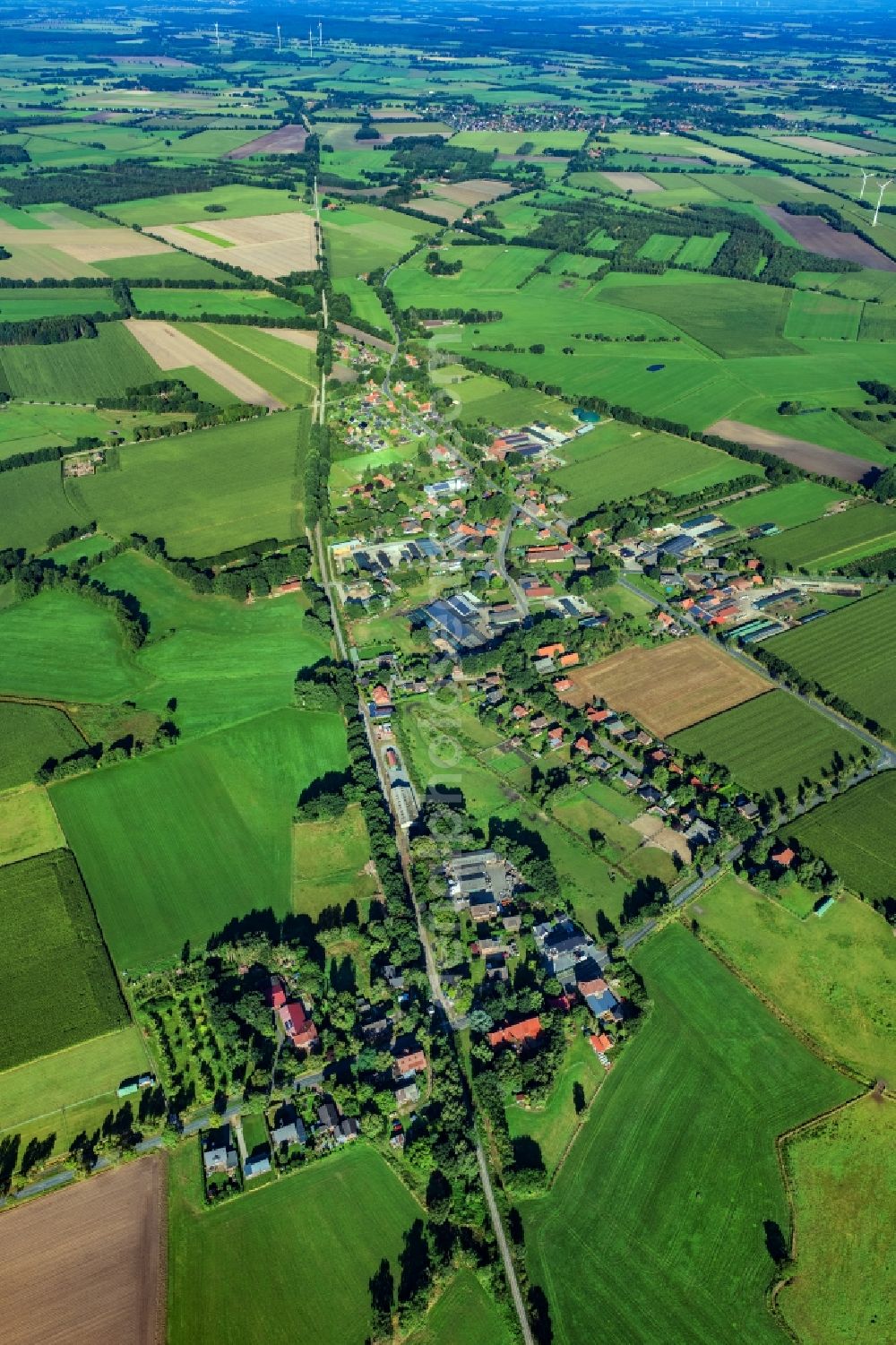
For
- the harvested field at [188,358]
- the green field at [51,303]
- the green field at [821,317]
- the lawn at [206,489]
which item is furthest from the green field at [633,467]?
the green field at [51,303]

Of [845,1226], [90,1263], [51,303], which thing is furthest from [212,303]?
[845,1226]

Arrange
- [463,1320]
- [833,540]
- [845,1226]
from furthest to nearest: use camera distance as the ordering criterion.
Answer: [833,540]
[845,1226]
[463,1320]

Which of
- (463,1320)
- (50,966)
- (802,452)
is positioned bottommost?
(463,1320)

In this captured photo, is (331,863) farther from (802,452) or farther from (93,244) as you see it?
(93,244)

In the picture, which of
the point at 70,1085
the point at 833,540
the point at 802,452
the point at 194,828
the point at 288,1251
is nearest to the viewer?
the point at 288,1251

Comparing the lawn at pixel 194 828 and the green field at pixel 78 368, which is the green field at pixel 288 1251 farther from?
the green field at pixel 78 368

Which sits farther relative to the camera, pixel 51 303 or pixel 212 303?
pixel 212 303

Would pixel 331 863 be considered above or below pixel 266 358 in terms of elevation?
below

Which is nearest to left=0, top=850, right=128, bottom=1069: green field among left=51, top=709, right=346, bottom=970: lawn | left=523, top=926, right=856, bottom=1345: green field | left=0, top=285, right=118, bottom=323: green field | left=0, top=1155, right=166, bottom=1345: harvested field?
left=51, top=709, right=346, bottom=970: lawn
